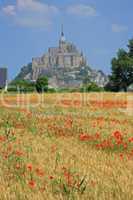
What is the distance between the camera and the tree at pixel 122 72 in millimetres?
83875

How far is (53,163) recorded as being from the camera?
6.54m

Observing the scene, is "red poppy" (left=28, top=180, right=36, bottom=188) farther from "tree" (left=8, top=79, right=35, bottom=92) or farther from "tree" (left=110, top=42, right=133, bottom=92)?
"tree" (left=110, top=42, right=133, bottom=92)

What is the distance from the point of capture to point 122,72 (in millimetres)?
85312

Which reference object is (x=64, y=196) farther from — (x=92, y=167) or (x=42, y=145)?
(x=42, y=145)

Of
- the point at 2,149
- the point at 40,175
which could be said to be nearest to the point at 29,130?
the point at 2,149

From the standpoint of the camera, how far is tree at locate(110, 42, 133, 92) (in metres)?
83.9

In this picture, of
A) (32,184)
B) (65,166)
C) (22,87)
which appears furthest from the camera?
(22,87)

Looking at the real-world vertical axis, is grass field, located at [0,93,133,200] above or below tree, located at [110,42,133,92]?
below

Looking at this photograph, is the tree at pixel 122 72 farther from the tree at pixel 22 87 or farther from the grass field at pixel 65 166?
the grass field at pixel 65 166

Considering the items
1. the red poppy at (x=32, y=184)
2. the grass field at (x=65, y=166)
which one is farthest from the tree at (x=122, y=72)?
the red poppy at (x=32, y=184)

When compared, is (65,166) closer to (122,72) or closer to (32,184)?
(32,184)

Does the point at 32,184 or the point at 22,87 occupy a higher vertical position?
the point at 22,87

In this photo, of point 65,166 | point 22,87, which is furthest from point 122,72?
point 65,166

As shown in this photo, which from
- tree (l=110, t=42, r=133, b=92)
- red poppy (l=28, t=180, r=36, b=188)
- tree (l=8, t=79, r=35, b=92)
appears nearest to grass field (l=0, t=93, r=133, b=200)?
red poppy (l=28, t=180, r=36, b=188)
